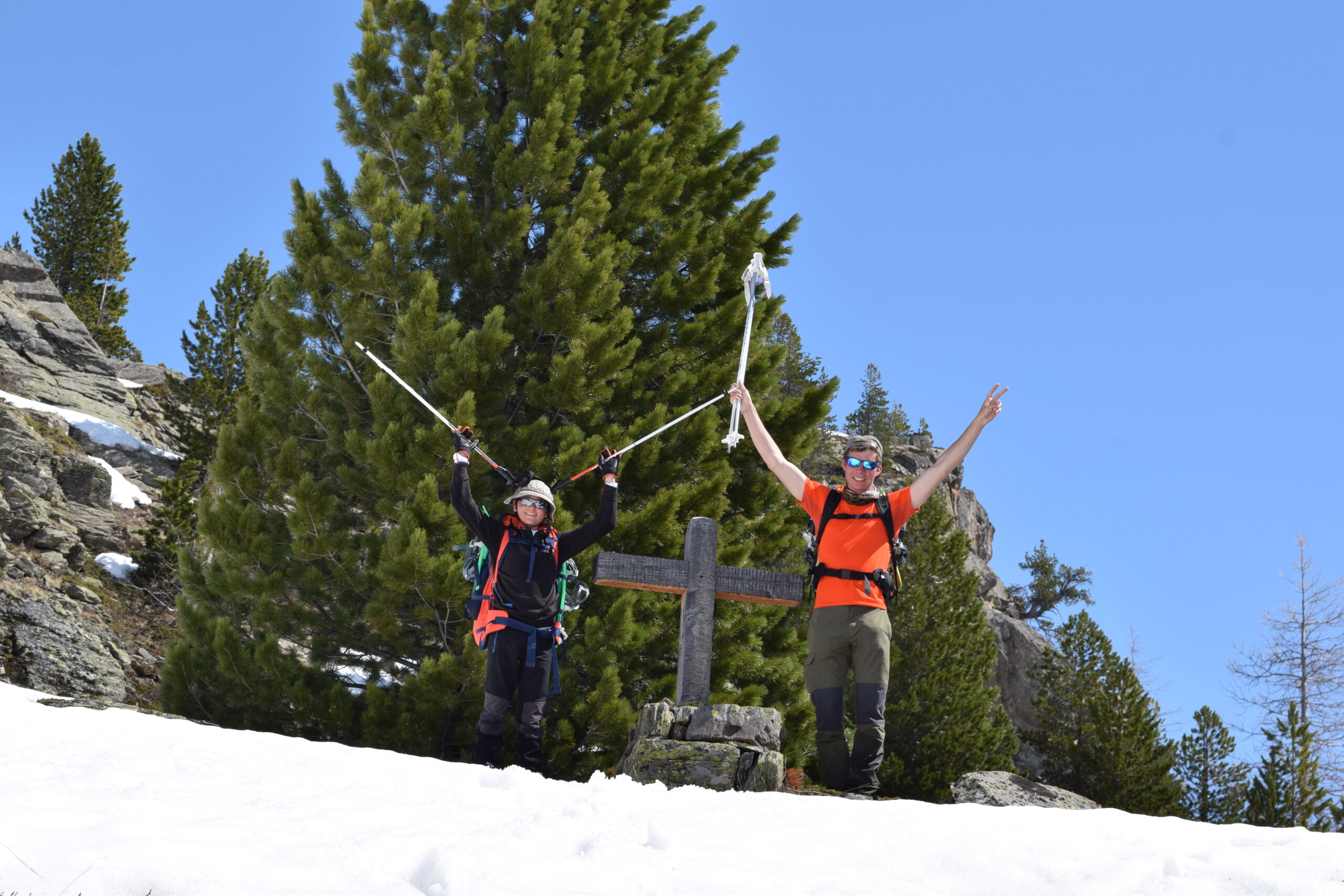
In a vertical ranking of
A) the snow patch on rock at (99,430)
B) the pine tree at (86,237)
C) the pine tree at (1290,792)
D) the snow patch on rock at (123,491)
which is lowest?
the pine tree at (1290,792)

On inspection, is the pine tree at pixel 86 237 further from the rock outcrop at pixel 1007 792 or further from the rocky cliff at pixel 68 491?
the rock outcrop at pixel 1007 792

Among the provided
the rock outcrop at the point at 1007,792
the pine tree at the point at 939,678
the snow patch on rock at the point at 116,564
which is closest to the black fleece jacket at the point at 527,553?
the rock outcrop at the point at 1007,792

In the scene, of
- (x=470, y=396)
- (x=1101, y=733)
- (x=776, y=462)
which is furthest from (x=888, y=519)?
(x=1101, y=733)

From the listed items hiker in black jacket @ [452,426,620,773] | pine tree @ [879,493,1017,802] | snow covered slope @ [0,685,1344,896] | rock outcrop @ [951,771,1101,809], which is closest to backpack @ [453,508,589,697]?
hiker in black jacket @ [452,426,620,773]

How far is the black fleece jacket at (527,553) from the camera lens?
23.1 feet

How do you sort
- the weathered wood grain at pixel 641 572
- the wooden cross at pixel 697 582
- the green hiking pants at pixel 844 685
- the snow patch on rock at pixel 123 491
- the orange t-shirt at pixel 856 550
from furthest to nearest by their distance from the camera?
the snow patch on rock at pixel 123 491
the weathered wood grain at pixel 641 572
the wooden cross at pixel 697 582
the orange t-shirt at pixel 856 550
the green hiking pants at pixel 844 685

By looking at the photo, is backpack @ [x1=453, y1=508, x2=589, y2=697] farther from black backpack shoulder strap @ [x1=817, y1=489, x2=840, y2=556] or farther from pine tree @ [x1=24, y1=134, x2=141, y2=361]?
pine tree @ [x1=24, y1=134, x2=141, y2=361]

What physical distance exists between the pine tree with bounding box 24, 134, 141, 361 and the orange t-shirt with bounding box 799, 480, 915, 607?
144ft

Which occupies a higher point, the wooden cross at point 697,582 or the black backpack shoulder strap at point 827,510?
the black backpack shoulder strap at point 827,510

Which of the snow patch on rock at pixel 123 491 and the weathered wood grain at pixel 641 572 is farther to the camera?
the snow patch on rock at pixel 123 491

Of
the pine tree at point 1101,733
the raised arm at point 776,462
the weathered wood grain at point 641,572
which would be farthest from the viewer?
the pine tree at point 1101,733

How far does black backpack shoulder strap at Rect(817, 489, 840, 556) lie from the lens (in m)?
6.61

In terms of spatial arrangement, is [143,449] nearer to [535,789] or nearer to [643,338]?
[643,338]

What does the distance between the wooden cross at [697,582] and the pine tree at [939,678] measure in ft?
29.5
